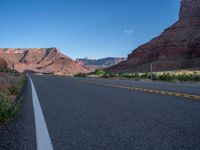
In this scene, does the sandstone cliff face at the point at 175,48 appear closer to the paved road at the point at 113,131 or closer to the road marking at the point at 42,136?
the paved road at the point at 113,131

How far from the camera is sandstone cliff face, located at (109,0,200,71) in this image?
333ft

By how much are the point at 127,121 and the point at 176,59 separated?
103478 mm

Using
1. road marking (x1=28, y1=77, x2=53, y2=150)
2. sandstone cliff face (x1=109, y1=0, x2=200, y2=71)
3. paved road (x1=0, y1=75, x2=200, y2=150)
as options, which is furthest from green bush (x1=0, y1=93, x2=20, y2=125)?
sandstone cliff face (x1=109, y1=0, x2=200, y2=71)

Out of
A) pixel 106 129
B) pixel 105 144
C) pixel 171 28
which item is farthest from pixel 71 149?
pixel 171 28

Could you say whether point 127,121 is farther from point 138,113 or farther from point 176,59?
point 176,59

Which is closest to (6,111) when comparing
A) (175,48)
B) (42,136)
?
(42,136)

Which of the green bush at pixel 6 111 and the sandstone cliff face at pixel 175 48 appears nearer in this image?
the green bush at pixel 6 111

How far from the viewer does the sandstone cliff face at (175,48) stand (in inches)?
3996

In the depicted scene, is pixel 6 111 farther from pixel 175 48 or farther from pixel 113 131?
pixel 175 48

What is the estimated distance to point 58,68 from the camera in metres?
197

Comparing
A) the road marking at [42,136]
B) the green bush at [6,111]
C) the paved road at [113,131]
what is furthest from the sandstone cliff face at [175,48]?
the road marking at [42,136]

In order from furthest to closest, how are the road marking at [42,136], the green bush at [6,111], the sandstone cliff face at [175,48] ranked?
the sandstone cliff face at [175,48] → the green bush at [6,111] → the road marking at [42,136]

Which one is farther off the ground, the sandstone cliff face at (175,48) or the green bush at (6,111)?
the sandstone cliff face at (175,48)

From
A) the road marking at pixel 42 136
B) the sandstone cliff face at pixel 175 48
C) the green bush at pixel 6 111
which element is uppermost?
the sandstone cliff face at pixel 175 48
